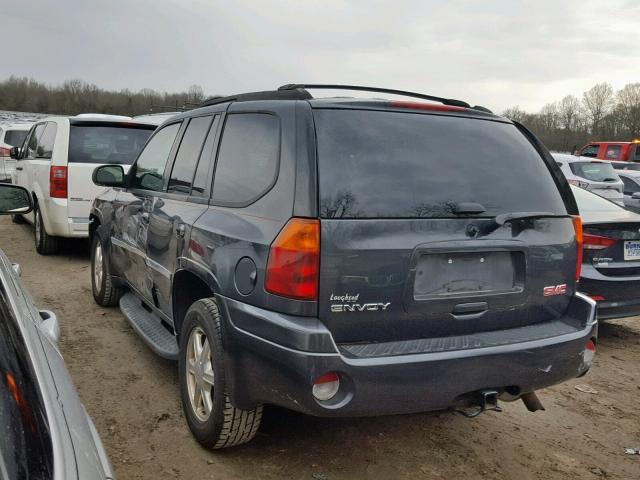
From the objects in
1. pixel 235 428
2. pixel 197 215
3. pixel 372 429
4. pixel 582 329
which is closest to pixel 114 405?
pixel 235 428

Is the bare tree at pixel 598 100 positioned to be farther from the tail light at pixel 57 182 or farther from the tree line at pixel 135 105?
the tail light at pixel 57 182

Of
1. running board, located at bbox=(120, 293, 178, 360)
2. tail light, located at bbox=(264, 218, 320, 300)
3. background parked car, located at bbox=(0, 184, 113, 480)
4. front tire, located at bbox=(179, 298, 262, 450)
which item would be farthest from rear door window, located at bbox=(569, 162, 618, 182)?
background parked car, located at bbox=(0, 184, 113, 480)

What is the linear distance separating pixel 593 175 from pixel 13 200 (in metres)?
11.8

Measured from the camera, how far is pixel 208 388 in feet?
9.87

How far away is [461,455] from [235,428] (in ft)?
4.17

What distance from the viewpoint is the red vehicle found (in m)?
20.7

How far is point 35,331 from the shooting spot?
176 cm

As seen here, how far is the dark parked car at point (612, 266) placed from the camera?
4793mm

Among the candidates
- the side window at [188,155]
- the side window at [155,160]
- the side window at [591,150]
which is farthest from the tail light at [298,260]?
the side window at [591,150]

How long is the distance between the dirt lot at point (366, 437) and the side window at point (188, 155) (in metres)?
1.39

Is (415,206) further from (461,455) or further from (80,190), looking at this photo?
(80,190)

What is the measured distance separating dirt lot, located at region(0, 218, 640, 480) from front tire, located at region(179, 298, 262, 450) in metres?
0.16

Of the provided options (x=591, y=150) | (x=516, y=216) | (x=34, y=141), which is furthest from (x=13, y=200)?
(x=591, y=150)

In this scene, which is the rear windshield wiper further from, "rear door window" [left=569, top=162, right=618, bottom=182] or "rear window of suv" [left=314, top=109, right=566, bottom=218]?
"rear door window" [left=569, top=162, right=618, bottom=182]
